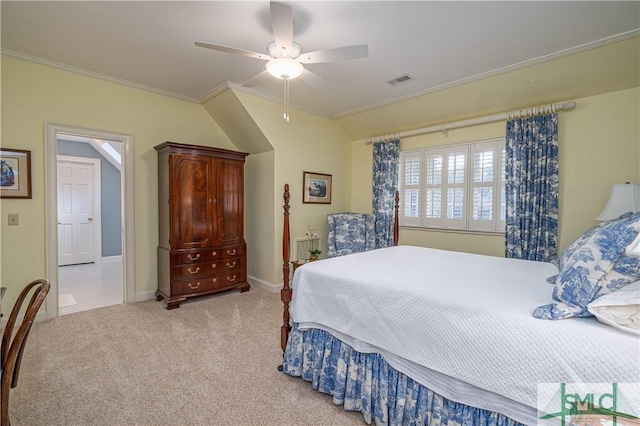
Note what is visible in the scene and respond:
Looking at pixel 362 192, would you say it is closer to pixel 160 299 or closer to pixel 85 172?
pixel 160 299

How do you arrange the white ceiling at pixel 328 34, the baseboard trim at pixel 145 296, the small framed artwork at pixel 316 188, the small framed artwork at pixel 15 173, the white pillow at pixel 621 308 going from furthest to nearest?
1. the small framed artwork at pixel 316 188
2. the baseboard trim at pixel 145 296
3. the small framed artwork at pixel 15 173
4. the white ceiling at pixel 328 34
5. the white pillow at pixel 621 308

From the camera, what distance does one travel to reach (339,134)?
209 inches

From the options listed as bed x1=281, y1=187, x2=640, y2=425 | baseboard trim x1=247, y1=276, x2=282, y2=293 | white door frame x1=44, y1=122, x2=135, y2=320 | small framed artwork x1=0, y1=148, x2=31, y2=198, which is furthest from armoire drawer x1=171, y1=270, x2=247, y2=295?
bed x1=281, y1=187, x2=640, y2=425

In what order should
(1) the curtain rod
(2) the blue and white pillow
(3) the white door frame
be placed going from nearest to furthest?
(2) the blue and white pillow → (3) the white door frame → (1) the curtain rod

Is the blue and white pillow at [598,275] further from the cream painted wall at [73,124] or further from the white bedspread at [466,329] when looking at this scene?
the cream painted wall at [73,124]

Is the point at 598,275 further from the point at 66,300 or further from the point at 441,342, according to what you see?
the point at 66,300

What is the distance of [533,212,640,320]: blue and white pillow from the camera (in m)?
1.25

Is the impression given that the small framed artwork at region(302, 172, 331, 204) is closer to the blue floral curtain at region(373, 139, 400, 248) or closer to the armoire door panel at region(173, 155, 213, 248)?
the blue floral curtain at region(373, 139, 400, 248)

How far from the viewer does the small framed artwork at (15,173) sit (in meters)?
2.98

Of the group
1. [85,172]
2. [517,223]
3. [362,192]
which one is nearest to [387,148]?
[362,192]

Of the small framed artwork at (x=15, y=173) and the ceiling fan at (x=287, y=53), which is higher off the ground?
the ceiling fan at (x=287, y=53)

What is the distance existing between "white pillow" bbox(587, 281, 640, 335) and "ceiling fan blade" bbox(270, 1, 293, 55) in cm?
210

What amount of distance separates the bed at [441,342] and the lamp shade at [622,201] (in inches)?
43.0

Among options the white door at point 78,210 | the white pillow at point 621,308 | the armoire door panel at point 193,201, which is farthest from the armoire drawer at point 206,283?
the white door at point 78,210
